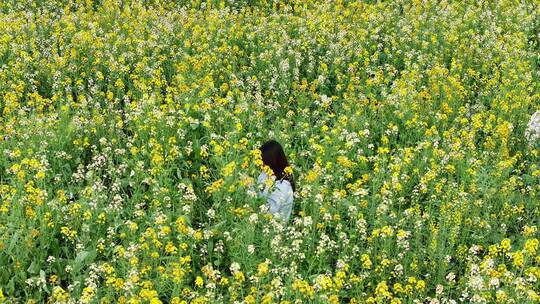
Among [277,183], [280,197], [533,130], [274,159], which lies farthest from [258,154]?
[533,130]

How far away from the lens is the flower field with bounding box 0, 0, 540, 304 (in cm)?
638

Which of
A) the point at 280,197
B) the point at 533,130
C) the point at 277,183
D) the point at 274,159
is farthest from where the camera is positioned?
the point at 533,130

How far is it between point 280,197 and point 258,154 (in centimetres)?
66

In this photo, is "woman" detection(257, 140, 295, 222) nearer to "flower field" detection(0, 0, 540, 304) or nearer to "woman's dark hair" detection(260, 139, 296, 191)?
"woman's dark hair" detection(260, 139, 296, 191)

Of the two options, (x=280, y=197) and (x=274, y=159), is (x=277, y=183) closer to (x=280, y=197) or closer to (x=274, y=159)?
(x=280, y=197)

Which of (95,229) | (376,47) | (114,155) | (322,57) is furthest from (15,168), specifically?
(376,47)

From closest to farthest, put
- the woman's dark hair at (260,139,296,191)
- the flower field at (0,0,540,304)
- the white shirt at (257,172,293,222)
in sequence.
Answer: the flower field at (0,0,540,304) → the white shirt at (257,172,293,222) → the woman's dark hair at (260,139,296,191)

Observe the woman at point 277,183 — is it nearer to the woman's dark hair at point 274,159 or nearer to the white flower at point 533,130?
the woman's dark hair at point 274,159

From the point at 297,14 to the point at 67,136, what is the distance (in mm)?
8116

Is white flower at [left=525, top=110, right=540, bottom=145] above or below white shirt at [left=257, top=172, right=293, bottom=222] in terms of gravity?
below

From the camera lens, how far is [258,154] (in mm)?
7695

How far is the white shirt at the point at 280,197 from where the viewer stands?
732 cm

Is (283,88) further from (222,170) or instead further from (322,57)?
(222,170)

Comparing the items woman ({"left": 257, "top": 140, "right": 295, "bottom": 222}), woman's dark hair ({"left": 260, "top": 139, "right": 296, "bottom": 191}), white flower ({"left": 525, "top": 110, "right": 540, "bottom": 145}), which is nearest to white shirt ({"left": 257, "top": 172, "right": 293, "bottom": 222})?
woman ({"left": 257, "top": 140, "right": 295, "bottom": 222})
